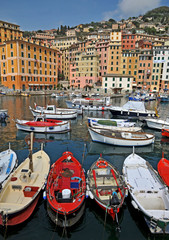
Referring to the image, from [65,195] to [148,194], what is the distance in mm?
5015

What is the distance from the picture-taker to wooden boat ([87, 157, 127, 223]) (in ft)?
29.4

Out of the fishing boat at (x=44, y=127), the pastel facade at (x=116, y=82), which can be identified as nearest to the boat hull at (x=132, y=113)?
the fishing boat at (x=44, y=127)

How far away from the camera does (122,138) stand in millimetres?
19922

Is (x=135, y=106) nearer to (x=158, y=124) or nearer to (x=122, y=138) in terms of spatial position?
(x=158, y=124)

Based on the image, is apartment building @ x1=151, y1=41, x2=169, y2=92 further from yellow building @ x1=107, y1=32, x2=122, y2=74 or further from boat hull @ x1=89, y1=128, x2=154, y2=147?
boat hull @ x1=89, y1=128, x2=154, y2=147

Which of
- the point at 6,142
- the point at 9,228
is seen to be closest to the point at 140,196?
the point at 9,228

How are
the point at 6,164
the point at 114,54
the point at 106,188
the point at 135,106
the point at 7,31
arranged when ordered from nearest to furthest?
the point at 106,188 < the point at 6,164 < the point at 135,106 < the point at 7,31 < the point at 114,54

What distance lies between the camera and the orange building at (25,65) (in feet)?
226

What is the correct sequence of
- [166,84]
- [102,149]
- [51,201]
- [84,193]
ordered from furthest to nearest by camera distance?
[166,84], [102,149], [84,193], [51,201]

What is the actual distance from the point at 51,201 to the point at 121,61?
89365mm

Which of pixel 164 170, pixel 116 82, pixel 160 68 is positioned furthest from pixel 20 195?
pixel 160 68

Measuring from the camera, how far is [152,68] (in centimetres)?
8762

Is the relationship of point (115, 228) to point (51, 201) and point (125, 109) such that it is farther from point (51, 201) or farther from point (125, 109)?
point (125, 109)

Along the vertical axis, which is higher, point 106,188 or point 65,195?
point 65,195
